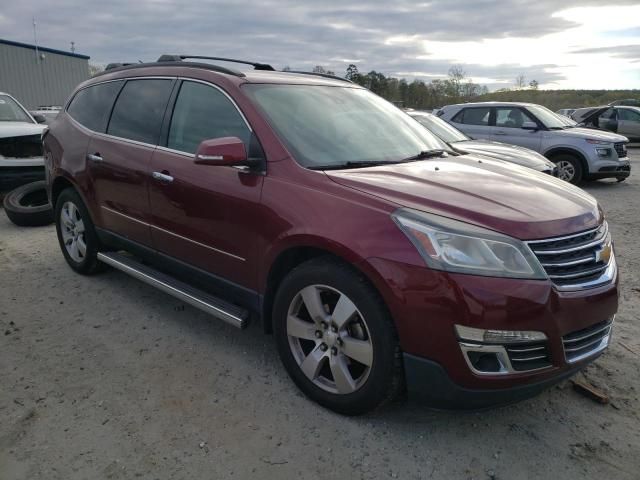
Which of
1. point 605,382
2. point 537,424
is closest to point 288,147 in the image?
point 537,424

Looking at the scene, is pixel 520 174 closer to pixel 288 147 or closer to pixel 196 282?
pixel 288 147

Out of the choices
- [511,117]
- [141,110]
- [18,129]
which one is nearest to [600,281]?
[141,110]

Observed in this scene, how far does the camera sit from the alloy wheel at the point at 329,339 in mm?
2582

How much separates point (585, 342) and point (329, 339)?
4.10ft

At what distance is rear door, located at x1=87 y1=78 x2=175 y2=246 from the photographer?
3791mm

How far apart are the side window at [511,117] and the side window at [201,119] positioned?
9013mm

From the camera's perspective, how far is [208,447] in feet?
8.32

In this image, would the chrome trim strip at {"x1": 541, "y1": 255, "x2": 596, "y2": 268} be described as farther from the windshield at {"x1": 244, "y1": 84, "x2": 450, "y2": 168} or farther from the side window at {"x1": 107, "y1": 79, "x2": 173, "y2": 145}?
the side window at {"x1": 107, "y1": 79, "x2": 173, "y2": 145}

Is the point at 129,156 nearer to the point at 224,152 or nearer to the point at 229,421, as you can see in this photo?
the point at 224,152

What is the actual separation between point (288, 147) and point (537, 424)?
79.8 inches

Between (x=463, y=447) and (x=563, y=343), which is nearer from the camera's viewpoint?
(x=563, y=343)

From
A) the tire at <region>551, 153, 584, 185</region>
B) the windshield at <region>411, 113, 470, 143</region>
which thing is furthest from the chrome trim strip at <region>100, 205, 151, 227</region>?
the tire at <region>551, 153, 584, 185</region>

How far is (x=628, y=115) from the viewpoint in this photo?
18.4 metres

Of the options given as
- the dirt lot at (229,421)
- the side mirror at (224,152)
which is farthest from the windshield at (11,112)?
the side mirror at (224,152)
